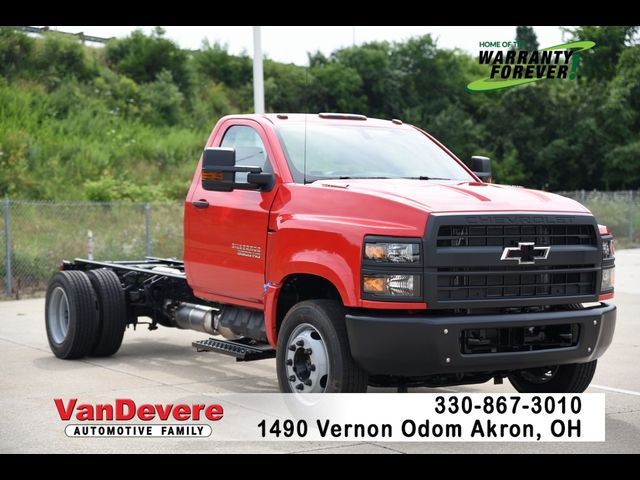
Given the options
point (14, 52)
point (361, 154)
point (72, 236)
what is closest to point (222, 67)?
point (14, 52)

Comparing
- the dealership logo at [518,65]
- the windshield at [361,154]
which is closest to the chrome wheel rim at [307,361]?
the windshield at [361,154]

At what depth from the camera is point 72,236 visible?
20.7 m

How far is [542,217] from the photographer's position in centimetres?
689

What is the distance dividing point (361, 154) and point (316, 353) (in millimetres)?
1919

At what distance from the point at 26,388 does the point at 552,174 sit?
3709 cm

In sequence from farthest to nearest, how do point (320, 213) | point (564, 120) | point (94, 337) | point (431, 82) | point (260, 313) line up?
point (431, 82) → point (564, 120) → point (94, 337) → point (260, 313) → point (320, 213)

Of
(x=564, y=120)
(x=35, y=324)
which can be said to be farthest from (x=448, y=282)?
(x=564, y=120)

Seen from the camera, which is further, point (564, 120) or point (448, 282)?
point (564, 120)

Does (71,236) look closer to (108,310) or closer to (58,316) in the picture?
(58,316)

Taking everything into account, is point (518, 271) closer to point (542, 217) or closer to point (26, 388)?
point (542, 217)

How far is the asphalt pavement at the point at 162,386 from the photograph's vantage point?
21.7ft

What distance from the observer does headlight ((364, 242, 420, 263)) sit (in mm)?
6551

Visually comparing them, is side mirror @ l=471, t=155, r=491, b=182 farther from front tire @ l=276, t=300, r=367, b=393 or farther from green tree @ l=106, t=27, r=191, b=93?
green tree @ l=106, t=27, r=191, b=93

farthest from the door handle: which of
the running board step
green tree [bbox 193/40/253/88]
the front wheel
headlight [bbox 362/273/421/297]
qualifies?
green tree [bbox 193/40/253/88]
